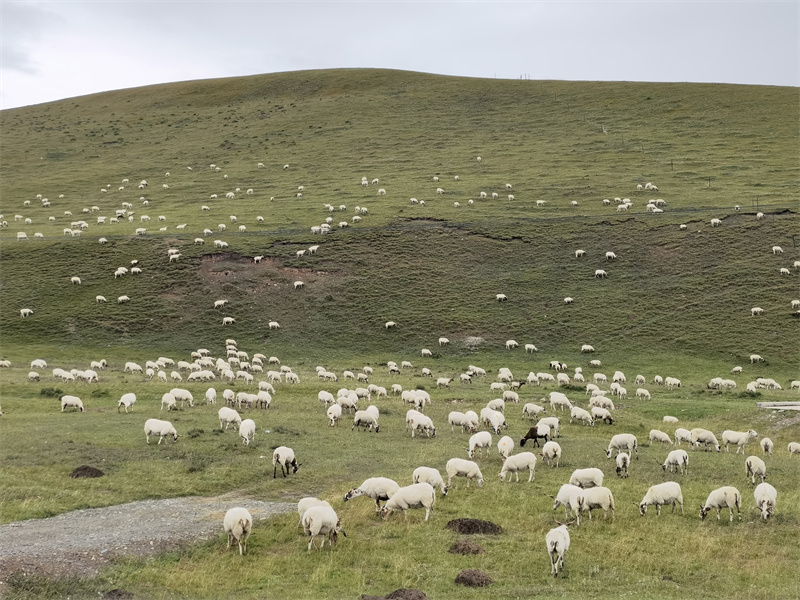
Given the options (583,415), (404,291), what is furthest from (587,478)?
(404,291)

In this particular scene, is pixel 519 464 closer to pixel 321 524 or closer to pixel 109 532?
pixel 321 524

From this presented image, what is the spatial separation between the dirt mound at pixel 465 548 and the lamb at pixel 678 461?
968 centimetres

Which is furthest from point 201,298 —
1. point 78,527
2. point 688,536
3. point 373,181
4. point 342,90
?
point 342,90

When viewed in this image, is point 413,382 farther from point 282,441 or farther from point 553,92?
point 553,92

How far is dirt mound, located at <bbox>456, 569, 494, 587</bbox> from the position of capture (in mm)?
13000

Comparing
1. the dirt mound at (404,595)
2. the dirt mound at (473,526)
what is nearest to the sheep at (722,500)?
the dirt mound at (473,526)

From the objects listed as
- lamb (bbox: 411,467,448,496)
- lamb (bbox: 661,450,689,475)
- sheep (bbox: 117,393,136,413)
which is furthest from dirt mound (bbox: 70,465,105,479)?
lamb (bbox: 661,450,689,475)

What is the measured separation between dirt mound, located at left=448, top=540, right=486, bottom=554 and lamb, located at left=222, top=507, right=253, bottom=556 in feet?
14.6

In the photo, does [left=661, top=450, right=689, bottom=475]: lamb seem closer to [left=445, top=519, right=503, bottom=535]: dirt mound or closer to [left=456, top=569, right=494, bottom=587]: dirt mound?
[left=445, top=519, right=503, bottom=535]: dirt mound

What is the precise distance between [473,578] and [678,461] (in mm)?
11356

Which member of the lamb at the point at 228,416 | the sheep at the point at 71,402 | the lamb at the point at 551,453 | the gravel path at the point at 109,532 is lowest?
the gravel path at the point at 109,532

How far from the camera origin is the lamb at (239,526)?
14.8 metres

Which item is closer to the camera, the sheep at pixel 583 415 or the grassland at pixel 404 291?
the grassland at pixel 404 291

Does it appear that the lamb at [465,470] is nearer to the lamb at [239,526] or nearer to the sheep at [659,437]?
the lamb at [239,526]
